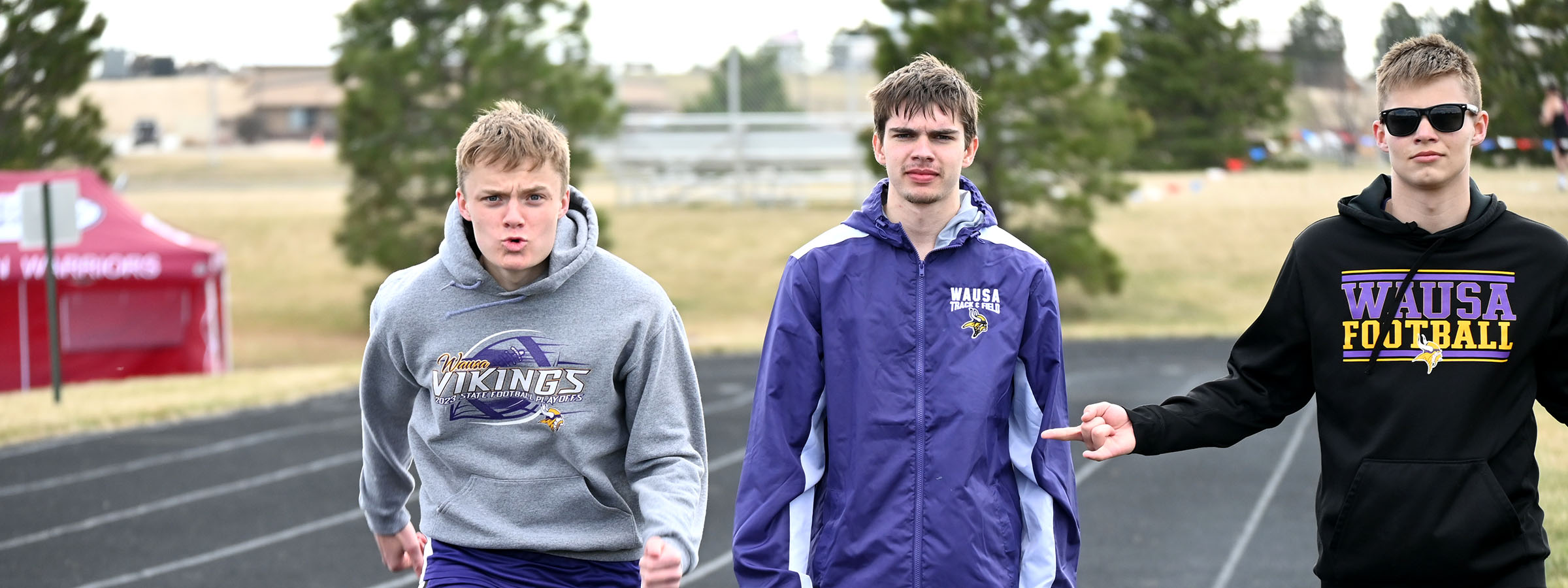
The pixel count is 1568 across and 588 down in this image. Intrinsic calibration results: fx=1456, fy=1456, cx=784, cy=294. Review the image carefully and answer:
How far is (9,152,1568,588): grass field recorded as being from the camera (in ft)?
51.4

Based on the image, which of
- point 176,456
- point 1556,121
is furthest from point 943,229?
point 1556,121

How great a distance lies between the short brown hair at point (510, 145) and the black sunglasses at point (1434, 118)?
182 centimetres

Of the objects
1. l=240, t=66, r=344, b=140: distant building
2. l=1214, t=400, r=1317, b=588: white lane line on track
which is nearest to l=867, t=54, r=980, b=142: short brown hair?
l=1214, t=400, r=1317, b=588: white lane line on track

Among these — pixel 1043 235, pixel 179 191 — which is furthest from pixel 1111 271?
pixel 179 191

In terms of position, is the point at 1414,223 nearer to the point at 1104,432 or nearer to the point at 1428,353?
the point at 1428,353

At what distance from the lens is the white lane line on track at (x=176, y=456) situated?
10.3m

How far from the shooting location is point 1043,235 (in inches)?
892

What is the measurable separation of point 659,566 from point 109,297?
16.3m

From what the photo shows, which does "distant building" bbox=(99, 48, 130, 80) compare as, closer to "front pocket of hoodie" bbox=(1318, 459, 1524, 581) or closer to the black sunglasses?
the black sunglasses

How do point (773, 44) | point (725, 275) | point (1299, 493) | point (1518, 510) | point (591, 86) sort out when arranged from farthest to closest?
point (773, 44) < point (725, 275) < point (591, 86) < point (1299, 493) < point (1518, 510)

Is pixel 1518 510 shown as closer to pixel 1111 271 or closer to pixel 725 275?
pixel 1111 271

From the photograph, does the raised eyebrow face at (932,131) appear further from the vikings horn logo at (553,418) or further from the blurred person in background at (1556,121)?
the blurred person in background at (1556,121)

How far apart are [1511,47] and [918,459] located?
55.4 ft

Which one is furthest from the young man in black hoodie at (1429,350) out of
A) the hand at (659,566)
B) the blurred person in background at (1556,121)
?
the blurred person in background at (1556,121)
